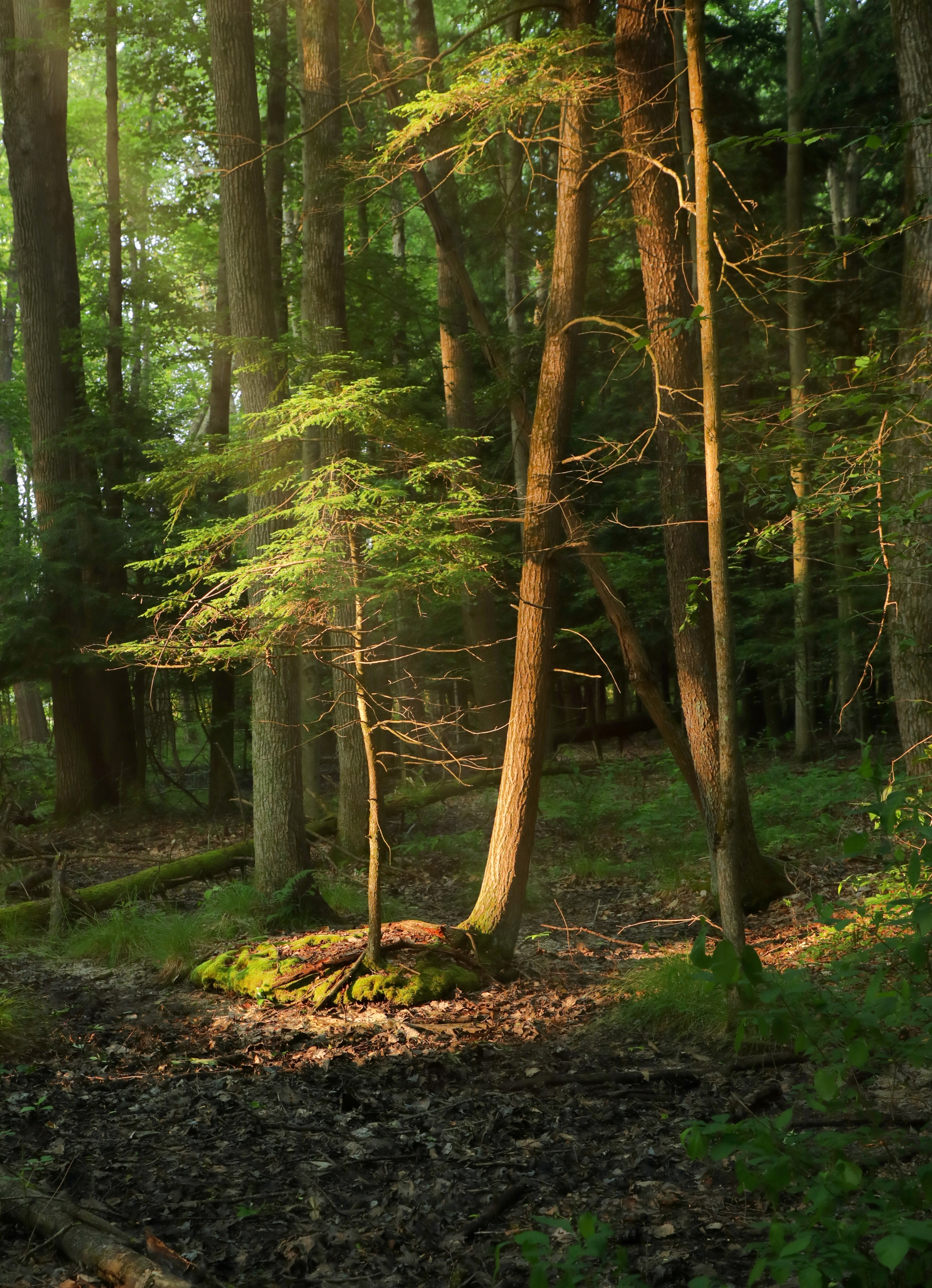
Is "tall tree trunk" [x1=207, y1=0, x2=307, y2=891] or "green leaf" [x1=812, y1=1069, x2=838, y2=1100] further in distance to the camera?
"tall tree trunk" [x1=207, y1=0, x2=307, y2=891]

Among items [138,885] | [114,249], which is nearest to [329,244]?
[114,249]

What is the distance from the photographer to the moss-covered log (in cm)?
867

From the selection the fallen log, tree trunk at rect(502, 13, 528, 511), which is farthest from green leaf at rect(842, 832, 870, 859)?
tree trunk at rect(502, 13, 528, 511)

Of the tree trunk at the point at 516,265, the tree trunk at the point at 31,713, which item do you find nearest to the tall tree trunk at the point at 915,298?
the tree trunk at the point at 516,265

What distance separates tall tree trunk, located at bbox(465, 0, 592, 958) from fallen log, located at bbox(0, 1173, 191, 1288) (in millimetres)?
4032

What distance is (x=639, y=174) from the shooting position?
7289mm

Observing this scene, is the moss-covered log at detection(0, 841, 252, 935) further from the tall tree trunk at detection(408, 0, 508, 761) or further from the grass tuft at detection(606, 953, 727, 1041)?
the grass tuft at detection(606, 953, 727, 1041)

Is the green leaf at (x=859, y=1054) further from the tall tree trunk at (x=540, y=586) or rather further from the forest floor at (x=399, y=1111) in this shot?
the tall tree trunk at (x=540, y=586)

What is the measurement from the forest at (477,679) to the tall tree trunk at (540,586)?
4cm

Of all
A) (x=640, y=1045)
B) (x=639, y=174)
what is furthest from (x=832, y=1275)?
(x=639, y=174)

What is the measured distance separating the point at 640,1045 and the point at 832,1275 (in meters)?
3.93

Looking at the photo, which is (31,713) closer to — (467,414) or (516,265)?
(467,414)

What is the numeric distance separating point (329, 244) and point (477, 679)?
5.82 m

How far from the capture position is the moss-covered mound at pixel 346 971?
661cm
